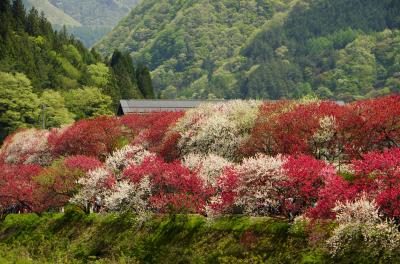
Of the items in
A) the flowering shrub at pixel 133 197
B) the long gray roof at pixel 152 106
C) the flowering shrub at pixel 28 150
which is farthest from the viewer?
the long gray roof at pixel 152 106

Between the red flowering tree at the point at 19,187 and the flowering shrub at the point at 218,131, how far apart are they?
1589 centimetres

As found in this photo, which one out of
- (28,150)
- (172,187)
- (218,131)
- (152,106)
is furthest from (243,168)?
(152,106)

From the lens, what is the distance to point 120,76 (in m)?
148

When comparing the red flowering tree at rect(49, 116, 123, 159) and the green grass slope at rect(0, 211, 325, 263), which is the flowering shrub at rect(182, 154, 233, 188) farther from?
the red flowering tree at rect(49, 116, 123, 159)

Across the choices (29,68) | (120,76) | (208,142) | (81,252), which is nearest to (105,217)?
(81,252)

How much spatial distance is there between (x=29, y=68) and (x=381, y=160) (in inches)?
4184

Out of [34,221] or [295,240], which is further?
[34,221]

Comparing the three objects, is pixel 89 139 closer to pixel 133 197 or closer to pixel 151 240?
pixel 133 197

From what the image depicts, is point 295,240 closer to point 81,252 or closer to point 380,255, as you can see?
point 380,255

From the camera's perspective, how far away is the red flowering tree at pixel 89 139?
68438mm

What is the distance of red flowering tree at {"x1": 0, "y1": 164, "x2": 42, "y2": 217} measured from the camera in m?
58.1

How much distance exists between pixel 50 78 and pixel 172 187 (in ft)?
315

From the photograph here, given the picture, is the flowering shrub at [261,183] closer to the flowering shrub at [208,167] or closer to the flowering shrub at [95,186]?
the flowering shrub at [208,167]

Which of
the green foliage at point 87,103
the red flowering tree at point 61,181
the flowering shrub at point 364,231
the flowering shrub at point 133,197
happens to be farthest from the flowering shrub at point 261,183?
the green foliage at point 87,103
